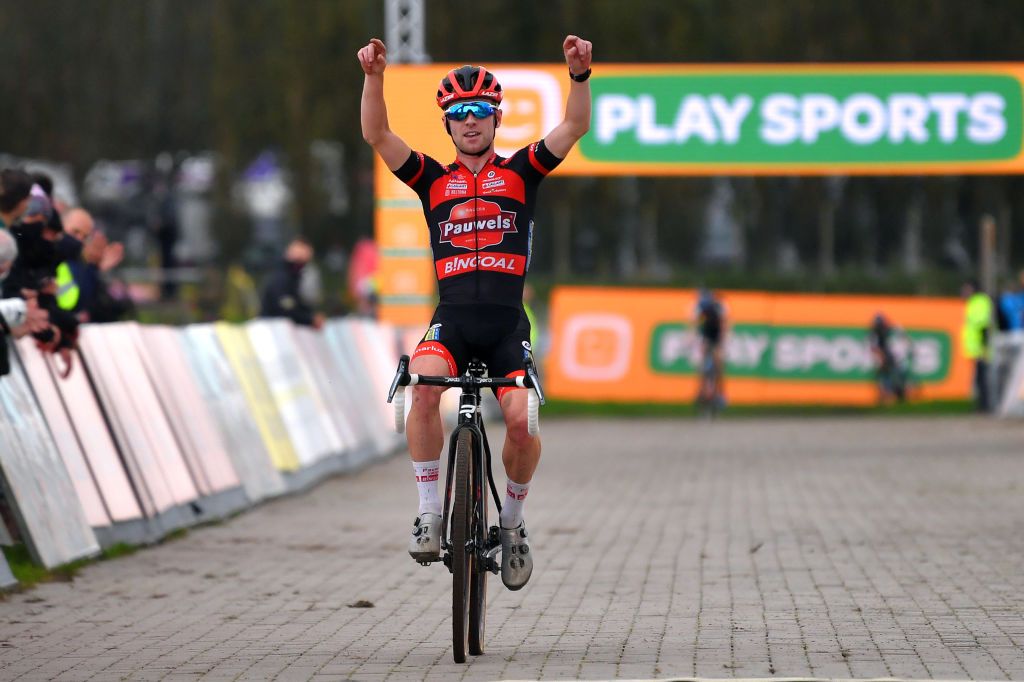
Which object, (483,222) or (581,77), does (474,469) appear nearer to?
(483,222)

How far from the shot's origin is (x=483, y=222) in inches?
302

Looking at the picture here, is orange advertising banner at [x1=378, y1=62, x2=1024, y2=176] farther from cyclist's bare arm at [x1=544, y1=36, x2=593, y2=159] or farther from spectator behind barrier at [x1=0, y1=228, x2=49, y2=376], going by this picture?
cyclist's bare arm at [x1=544, y1=36, x2=593, y2=159]

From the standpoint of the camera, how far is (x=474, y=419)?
753 cm

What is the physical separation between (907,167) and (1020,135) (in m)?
1.44

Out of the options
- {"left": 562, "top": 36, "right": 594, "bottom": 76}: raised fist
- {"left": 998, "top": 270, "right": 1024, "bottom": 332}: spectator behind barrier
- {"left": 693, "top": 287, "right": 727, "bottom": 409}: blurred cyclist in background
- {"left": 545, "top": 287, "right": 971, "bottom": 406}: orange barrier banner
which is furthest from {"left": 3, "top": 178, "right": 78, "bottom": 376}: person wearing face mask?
{"left": 545, "top": 287, "right": 971, "bottom": 406}: orange barrier banner

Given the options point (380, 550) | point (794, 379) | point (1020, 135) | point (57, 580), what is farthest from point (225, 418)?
point (794, 379)

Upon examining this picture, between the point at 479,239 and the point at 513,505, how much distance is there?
1044mm

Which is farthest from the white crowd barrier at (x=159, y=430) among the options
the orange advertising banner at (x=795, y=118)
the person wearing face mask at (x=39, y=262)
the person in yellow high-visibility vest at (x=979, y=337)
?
the person in yellow high-visibility vest at (x=979, y=337)

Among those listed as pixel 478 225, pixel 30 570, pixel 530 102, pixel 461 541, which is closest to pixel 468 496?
pixel 461 541

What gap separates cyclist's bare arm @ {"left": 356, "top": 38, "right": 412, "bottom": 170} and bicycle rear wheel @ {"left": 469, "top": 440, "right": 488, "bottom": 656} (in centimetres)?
121

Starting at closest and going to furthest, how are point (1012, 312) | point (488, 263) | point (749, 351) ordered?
point (488, 263) → point (1012, 312) → point (749, 351)

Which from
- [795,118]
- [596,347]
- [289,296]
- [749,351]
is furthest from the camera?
[749,351]

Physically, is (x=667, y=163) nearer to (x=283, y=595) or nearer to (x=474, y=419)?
(x=283, y=595)

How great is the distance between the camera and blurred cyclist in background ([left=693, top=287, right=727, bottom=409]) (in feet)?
93.4
